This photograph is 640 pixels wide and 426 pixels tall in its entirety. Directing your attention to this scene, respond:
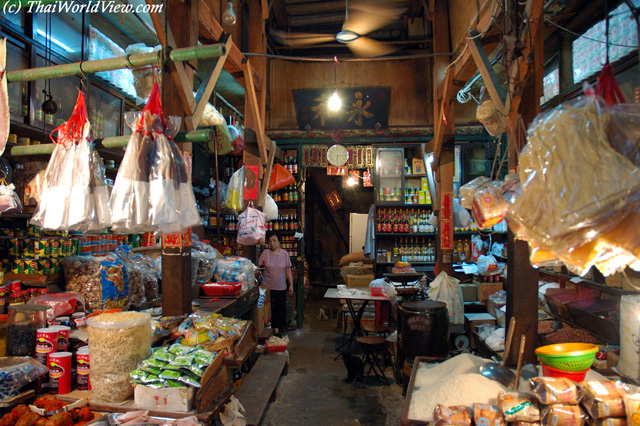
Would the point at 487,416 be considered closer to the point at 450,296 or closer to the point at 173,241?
the point at 173,241

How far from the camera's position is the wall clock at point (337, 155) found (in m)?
8.07

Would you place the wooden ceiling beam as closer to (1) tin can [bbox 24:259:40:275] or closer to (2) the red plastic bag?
(2) the red plastic bag

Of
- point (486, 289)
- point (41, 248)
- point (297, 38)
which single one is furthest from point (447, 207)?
point (41, 248)

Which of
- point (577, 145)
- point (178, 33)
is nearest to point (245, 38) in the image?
point (178, 33)

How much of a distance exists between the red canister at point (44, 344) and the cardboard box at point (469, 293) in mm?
5499

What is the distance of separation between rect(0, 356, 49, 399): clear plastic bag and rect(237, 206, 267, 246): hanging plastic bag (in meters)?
2.77

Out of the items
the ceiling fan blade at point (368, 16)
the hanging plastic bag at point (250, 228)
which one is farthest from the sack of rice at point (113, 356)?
the ceiling fan blade at point (368, 16)

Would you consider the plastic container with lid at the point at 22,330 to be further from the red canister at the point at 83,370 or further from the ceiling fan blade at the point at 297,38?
the ceiling fan blade at the point at 297,38

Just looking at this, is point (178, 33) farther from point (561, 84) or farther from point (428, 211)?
point (428, 211)

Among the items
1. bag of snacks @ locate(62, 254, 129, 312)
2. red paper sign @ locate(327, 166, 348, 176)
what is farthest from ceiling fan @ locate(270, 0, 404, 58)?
bag of snacks @ locate(62, 254, 129, 312)

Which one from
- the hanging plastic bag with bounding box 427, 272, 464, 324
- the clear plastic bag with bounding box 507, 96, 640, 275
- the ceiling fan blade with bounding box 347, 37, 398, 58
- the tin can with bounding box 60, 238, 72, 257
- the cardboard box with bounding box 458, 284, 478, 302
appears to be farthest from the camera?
the ceiling fan blade with bounding box 347, 37, 398, 58

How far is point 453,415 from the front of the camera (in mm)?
2033

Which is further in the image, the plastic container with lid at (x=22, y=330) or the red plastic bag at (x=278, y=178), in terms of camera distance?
the red plastic bag at (x=278, y=178)

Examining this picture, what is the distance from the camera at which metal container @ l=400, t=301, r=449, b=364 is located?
4387 mm
